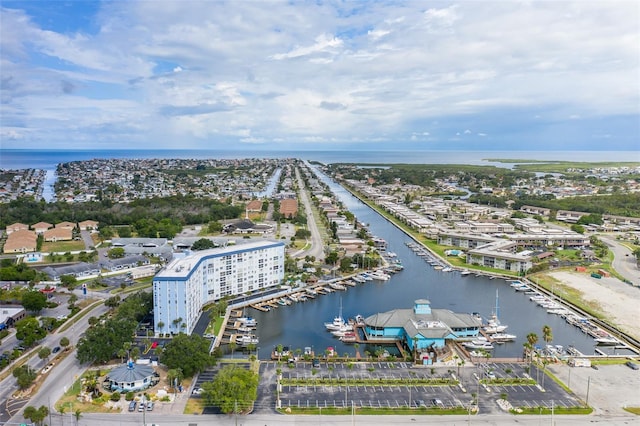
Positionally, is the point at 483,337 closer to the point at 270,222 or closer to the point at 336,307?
the point at 336,307

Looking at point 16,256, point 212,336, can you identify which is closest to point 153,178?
point 16,256

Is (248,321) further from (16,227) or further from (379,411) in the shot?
(16,227)

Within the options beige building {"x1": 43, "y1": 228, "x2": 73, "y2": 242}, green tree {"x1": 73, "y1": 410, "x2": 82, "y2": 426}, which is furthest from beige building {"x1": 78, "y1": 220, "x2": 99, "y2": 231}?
green tree {"x1": 73, "y1": 410, "x2": 82, "y2": 426}

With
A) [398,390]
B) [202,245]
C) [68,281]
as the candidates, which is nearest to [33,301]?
[68,281]

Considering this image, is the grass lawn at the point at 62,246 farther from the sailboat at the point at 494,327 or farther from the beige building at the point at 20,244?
the sailboat at the point at 494,327

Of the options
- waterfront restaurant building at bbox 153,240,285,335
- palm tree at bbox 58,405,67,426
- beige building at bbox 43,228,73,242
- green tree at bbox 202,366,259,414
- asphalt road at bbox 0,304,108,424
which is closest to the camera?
palm tree at bbox 58,405,67,426

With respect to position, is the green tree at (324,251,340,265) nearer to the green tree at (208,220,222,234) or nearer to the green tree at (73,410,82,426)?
the green tree at (208,220,222,234)
